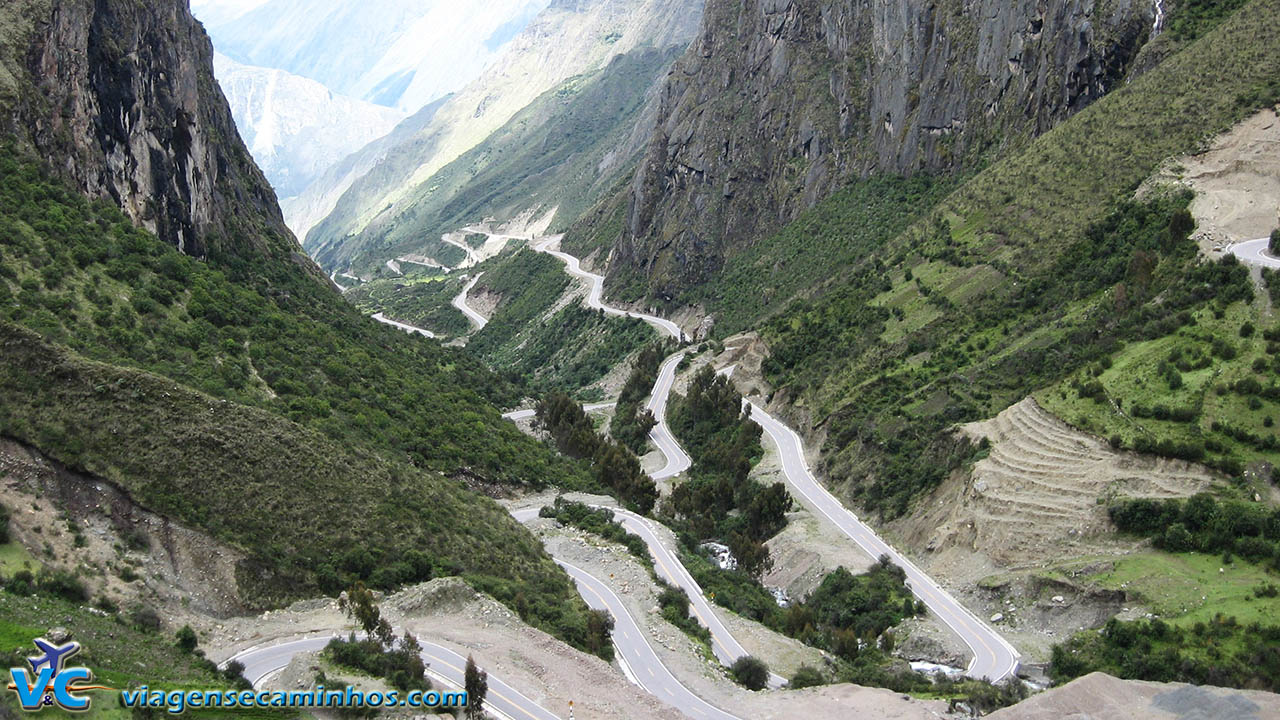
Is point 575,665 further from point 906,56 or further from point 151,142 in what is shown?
point 906,56

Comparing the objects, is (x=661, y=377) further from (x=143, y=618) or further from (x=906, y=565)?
(x=143, y=618)

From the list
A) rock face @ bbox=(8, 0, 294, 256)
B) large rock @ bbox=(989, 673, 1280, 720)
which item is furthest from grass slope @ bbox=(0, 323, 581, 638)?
rock face @ bbox=(8, 0, 294, 256)

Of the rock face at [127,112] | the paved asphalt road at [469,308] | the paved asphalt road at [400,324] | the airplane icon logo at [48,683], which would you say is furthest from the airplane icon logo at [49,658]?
the paved asphalt road at [469,308]

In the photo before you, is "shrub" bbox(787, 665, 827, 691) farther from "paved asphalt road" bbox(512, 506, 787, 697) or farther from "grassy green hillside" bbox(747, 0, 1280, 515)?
"grassy green hillside" bbox(747, 0, 1280, 515)

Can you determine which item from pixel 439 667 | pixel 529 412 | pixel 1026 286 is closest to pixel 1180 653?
pixel 439 667

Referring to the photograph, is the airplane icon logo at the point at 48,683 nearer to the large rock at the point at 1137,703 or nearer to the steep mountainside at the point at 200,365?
the steep mountainside at the point at 200,365

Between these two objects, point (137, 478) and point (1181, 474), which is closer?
point (137, 478)

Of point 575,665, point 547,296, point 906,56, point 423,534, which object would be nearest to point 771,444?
point 423,534
